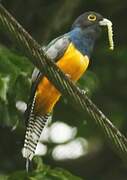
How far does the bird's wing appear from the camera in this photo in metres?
6.70

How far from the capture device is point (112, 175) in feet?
33.3

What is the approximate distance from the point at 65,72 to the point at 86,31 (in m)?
0.65

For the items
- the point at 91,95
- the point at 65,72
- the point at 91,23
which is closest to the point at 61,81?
the point at 65,72

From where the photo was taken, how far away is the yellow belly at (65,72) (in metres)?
7.21

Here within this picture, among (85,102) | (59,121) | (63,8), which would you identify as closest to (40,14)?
(63,8)

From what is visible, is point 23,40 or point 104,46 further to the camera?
point 104,46

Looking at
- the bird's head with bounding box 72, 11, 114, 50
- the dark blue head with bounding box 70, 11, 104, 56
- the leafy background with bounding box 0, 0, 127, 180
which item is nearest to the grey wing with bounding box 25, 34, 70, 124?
the dark blue head with bounding box 70, 11, 104, 56

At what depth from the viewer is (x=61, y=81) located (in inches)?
206

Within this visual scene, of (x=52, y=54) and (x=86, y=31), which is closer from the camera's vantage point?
(x=52, y=54)

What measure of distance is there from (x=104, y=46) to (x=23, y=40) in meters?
5.10

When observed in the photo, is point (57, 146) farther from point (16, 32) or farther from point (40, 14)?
point (16, 32)

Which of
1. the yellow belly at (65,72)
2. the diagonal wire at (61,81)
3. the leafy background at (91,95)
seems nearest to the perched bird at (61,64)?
the yellow belly at (65,72)

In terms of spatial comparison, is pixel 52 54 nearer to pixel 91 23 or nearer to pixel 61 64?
pixel 61 64

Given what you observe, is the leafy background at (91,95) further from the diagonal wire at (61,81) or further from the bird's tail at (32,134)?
the diagonal wire at (61,81)
